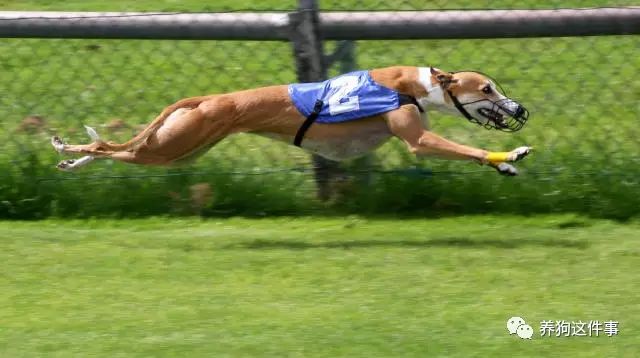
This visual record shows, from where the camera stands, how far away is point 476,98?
19.4 ft

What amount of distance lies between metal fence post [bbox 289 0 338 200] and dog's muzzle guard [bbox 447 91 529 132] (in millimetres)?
821

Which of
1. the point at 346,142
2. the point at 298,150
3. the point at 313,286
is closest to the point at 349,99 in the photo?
the point at 346,142

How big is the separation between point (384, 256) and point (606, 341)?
1.42 m

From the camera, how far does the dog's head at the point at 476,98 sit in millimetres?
5902

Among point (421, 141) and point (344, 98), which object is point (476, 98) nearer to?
A: point (421, 141)

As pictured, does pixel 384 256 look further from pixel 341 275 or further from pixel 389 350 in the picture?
pixel 389 350

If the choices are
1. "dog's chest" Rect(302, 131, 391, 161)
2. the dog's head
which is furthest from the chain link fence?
the dog's head

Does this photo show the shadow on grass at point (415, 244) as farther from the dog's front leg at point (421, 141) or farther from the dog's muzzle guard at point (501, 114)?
the dog's muzzle guard at point (501, 114)

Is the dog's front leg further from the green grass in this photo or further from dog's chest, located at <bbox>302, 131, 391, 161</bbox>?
the green grass

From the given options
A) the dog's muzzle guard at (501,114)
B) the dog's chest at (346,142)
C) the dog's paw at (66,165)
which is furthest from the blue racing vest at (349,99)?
the dog's paw at (66,165)

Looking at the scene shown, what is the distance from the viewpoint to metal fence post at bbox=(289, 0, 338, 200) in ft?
20.9

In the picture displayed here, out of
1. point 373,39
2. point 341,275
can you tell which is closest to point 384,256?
point 341,275

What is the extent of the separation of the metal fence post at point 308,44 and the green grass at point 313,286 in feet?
2.45

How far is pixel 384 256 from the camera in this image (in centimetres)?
Answer: 570
